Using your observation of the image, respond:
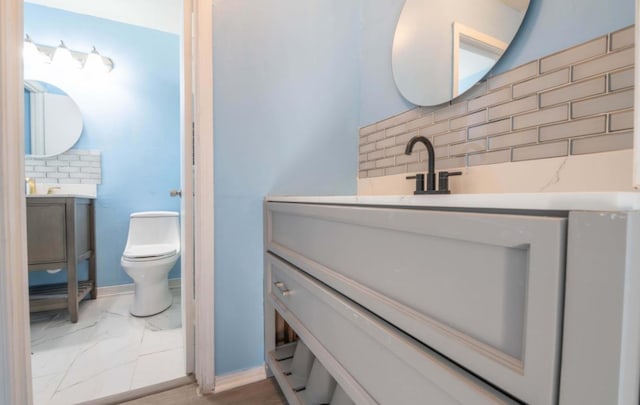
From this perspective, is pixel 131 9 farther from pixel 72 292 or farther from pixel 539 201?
pixel 539 201

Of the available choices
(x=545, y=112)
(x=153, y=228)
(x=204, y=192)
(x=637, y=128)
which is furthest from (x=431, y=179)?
(x=153, y=228)

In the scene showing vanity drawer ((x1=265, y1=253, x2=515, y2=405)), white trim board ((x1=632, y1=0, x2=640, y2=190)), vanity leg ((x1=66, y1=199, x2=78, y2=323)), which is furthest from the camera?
vanity leg ((x1=66, y1=199, x2=78, y2=323))

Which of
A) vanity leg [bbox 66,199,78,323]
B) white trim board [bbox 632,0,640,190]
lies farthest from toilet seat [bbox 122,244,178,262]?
white trim board [bbox 632,0,640,190]

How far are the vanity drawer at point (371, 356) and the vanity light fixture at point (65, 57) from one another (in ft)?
8.13

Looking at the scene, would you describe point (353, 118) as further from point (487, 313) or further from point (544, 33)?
point (487, 313)

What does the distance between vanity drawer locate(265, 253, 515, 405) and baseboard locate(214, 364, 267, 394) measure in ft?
1.53

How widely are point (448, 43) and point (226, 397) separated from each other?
5.49ft

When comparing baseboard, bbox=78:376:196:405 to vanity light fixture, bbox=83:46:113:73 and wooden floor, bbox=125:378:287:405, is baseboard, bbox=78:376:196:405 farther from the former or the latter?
vanity light fixture, bbox=83:46:113:73

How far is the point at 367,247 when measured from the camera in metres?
0.62

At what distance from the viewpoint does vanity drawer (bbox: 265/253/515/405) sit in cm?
42

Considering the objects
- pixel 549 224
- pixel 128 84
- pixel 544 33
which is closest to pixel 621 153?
pixel 544 33

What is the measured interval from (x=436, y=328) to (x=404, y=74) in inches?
43.4

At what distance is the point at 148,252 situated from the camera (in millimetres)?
2025

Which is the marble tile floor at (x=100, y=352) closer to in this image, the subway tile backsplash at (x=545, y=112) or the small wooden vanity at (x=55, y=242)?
the small wooden vanity at (x=55, y=242)
